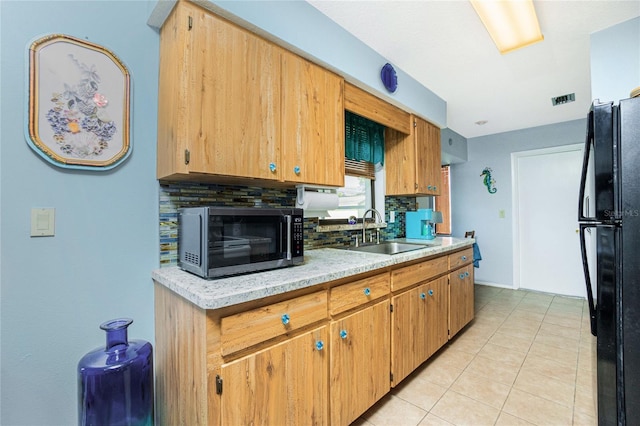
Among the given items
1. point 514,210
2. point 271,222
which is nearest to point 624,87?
Answer: point 271,222

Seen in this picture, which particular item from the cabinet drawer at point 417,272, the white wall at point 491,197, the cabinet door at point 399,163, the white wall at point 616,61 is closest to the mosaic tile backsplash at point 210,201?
the cabinet drawer at point 417,272

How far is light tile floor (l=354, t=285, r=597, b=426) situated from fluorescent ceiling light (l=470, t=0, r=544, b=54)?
2371mm

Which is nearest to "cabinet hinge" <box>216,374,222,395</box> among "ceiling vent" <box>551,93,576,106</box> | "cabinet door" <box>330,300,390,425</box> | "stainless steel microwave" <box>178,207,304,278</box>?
"stainless steel microwave" <box>178,207,304,278</box>

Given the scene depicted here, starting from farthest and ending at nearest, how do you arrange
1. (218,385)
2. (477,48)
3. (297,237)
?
(477,48) < (297,237) < (218,385)

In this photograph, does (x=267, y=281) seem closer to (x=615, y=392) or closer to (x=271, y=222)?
(x=271, y=222)

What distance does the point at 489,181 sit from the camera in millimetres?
4426

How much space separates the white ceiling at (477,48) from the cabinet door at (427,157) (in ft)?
1.21

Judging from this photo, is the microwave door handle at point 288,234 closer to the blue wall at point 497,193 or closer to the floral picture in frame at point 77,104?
the floral picture in frame at point 77,104

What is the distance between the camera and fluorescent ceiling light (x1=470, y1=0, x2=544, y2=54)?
1.65 metres

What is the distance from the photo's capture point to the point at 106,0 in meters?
1.33

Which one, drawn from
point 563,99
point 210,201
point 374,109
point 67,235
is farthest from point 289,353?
point 563,99

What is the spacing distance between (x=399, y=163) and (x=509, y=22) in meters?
1.32

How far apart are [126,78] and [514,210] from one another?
483 cm

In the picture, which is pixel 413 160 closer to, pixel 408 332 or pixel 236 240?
pixel 408 332
